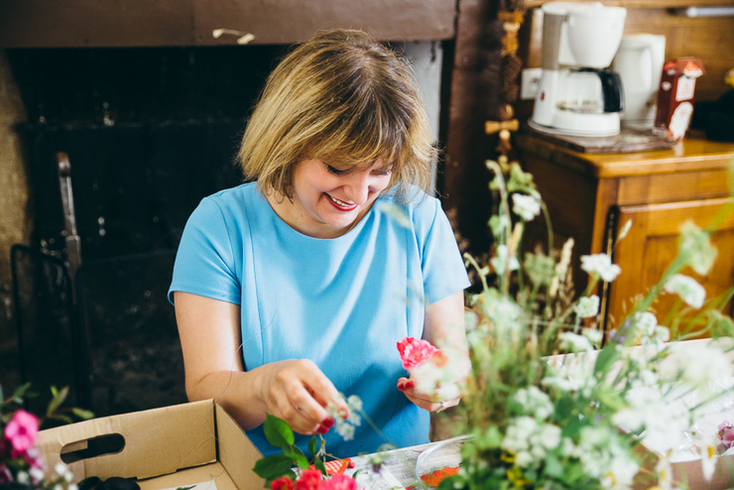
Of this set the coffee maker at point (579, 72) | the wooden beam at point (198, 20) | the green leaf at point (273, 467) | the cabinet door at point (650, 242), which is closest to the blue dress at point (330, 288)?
the green leaf at point (273, 467)

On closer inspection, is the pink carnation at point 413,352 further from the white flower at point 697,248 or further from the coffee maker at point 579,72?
the coffee maker at point 579,72

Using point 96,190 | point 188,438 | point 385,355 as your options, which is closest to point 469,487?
point 188,438

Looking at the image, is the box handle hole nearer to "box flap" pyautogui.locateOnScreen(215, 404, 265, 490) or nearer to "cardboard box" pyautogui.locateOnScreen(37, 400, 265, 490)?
"cardboard box" pyautogui.locateOnScreen(37, 400, 265, 490)

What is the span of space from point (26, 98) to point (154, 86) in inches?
15.3

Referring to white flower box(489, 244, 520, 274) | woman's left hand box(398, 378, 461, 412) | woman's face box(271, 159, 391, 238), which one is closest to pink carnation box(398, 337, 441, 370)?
woman's left hand box(398, 378, 461, 412)

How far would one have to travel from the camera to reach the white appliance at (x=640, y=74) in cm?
218

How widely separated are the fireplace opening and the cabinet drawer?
76 cm

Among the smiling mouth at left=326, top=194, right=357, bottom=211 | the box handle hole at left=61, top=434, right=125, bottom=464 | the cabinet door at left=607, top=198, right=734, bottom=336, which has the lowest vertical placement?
the cabinet door at left=607, top=198, right=734, bottom=336

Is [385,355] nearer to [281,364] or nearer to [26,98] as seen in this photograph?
[281,364]

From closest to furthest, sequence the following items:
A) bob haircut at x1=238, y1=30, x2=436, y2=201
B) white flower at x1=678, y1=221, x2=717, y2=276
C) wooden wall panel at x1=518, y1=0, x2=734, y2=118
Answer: white flower at x1=678, y1=221, x2=717, y2=276, bob haircut at x1=238, y1=30, x2=436, y2=201, wooden wall panel at x1=518, y1=0, x2=734, y2=118

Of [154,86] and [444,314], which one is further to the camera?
[154,86]

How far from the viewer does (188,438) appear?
807 mm

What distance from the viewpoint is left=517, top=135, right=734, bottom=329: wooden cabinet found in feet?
6.22

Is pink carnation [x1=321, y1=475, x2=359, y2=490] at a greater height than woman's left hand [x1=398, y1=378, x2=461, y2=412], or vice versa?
pink carnation [x1=321, y1=475, x2=359, y2=490]
